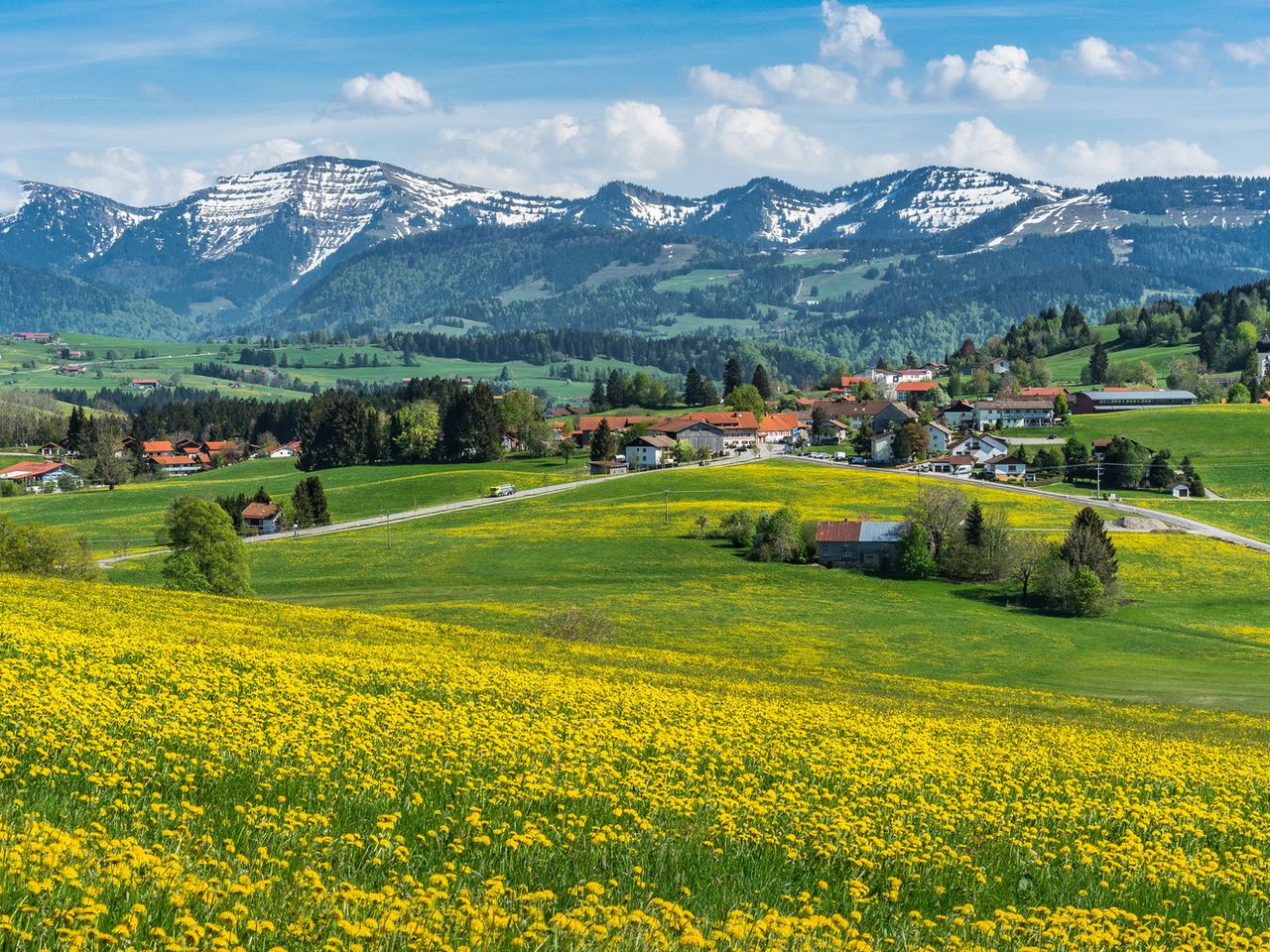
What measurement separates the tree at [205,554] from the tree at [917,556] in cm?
5199

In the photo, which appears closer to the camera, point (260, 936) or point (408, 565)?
point (260, 936)

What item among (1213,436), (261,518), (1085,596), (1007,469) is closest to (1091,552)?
A: (1085,596)

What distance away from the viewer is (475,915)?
995 cm

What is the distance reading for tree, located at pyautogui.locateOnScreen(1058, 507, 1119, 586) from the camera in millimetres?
88375

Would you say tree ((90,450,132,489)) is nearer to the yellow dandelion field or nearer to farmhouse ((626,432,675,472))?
farmhouse ((626,432,675,472))

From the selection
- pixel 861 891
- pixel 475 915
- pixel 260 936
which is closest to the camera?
pixel 260 936

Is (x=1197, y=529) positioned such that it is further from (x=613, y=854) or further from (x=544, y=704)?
(x=613, y=854)

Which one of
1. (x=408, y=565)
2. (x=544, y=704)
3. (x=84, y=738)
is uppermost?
(x=84, y=738)

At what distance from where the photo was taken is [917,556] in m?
98.7

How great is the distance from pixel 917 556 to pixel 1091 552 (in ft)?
47.9

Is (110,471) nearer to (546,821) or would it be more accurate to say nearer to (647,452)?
(647,452)

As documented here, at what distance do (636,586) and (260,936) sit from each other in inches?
3268

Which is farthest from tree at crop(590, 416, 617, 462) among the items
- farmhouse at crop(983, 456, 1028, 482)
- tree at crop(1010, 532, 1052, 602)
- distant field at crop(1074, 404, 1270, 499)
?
tree at crop(1010, 532, 1052, 602)

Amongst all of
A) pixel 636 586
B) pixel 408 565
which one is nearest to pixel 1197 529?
pixel 636 586
